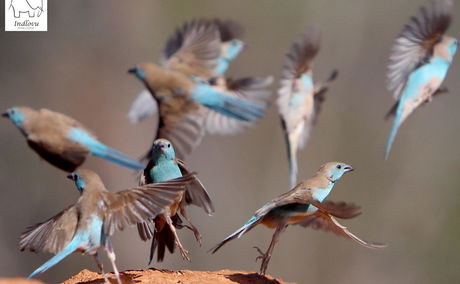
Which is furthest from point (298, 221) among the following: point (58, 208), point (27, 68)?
point (27, 68)

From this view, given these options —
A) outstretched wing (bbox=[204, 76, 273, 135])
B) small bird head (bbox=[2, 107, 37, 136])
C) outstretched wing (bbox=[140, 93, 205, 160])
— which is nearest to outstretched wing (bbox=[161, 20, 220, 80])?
outstretched wing (bbox=[204, 76, 273, 135])

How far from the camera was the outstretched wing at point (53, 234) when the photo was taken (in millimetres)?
4793

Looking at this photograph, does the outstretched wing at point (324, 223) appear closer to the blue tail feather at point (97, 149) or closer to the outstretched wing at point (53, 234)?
the outstretched wing at point (53, 234)

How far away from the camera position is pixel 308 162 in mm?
11781

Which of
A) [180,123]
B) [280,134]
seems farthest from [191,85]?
[280,134]

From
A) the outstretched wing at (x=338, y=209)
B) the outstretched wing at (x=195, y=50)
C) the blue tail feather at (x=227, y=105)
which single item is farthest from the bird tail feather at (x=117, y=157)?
the outstretched wing at (x=338, y=209)

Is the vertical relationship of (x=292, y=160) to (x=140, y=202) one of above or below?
below

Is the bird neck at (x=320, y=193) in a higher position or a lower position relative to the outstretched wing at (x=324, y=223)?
higher

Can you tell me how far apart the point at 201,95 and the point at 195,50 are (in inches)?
41.7

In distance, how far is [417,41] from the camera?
7.14m

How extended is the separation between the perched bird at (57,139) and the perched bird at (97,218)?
172cm

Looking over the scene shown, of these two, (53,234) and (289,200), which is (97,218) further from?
(289,200)

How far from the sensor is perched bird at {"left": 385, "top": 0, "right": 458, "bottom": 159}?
687cm

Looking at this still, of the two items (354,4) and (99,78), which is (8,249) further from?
(354,4)
